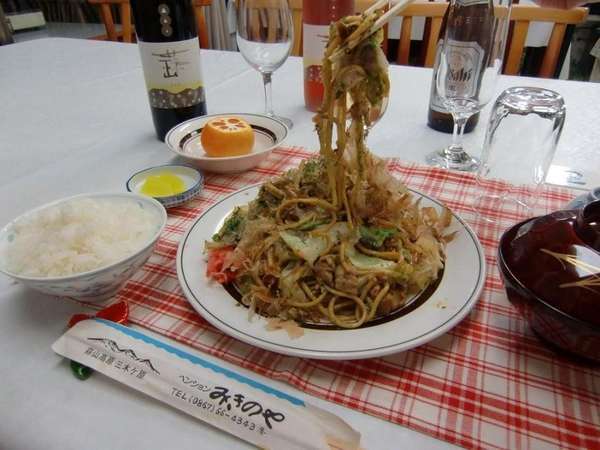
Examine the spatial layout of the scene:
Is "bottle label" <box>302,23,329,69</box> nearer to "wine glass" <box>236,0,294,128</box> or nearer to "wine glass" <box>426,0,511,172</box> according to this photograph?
"wine glass" <box>236,0,294,128</box>

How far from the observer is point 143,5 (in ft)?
3.64

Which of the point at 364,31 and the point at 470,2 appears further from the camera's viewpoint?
the point at 470,2

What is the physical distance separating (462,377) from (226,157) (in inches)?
31.0

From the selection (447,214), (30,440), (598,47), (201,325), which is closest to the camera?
(30,440)

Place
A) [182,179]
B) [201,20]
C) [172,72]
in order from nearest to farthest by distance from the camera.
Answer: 1. [182,179]
2. [172,72]
3. [201,20]

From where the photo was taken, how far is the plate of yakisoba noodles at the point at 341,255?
60 cm

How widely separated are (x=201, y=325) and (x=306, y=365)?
183mm

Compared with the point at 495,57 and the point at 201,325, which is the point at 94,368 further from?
the point at 495,57

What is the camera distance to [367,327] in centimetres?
61

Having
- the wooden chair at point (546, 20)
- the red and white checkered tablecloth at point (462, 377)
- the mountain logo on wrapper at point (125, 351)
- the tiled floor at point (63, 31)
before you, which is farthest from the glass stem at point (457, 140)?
the tiled floor at point (63, 31)

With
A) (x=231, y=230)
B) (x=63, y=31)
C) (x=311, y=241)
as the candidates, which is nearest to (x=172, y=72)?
(x=231, y=230)

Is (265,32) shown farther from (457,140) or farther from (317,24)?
(457,140)

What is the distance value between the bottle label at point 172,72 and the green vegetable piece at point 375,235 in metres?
0.77

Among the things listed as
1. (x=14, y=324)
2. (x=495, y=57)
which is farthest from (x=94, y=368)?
(x=495, y=57)
